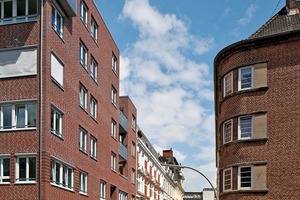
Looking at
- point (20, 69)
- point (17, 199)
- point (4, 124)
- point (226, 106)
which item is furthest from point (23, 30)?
point (226, 106)

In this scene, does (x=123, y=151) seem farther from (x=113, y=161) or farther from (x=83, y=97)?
(x=83, y=97)

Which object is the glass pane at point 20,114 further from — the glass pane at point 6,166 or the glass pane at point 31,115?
the glass pane at point 6,166

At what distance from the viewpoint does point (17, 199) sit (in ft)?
70.1

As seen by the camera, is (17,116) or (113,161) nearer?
(17,116)

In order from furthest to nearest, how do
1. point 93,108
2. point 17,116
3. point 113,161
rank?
point 113,161, point 93,108, point 17,116

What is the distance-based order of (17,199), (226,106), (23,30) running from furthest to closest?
(226,106) < (23,30) < (17,199)

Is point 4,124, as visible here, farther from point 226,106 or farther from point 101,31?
point 101,31

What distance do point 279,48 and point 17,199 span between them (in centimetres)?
1494

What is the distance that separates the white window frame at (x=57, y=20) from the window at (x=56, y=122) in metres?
4.28

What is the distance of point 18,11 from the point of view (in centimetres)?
2309

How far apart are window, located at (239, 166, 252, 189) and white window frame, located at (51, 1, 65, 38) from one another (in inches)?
475

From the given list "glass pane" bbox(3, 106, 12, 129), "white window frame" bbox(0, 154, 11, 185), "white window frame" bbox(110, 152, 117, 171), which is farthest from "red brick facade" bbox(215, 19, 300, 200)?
"white window frame" bbox(110, 152, 117, 171)

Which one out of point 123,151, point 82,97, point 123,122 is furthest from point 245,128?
point 123,122

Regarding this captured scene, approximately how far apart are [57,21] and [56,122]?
5467mm
